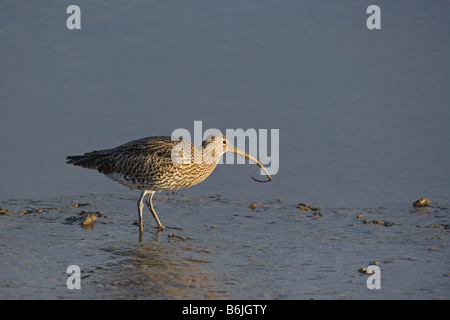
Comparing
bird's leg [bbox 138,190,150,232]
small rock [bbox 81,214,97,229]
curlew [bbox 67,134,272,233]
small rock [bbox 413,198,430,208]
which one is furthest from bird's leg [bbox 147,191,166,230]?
small rock [bbox 413,198,430,208]

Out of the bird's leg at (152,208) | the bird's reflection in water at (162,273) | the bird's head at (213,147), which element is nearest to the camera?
the bird's reflection in water at (162,273)

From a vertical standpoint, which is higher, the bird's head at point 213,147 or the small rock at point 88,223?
the bird's head at point 213,147

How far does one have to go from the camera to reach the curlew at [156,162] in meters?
10.6

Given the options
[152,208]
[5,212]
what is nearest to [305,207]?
[152,208]

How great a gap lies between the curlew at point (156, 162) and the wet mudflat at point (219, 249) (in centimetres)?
44

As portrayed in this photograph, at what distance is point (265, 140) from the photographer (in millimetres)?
12797

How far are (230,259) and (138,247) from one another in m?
1.25

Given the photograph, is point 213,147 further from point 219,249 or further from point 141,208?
point 219,249

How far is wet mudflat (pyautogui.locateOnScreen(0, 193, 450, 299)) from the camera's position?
8.16m

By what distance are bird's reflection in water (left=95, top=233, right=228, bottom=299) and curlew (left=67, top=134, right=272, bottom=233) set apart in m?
0.90

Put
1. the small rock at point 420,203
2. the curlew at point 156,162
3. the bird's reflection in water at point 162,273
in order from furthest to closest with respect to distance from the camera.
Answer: the small rock at point 420,203
the curlew at point 156,162
the bird's reflection in water at point 162,273

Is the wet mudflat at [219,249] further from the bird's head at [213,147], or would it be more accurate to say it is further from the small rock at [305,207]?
the bird's head at [213,147]

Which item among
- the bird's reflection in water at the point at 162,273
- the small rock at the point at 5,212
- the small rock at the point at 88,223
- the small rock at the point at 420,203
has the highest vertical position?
the small rock at the point at 420,203

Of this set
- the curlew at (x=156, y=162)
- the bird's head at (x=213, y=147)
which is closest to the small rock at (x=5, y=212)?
the curlew at (x=156, y=162)
